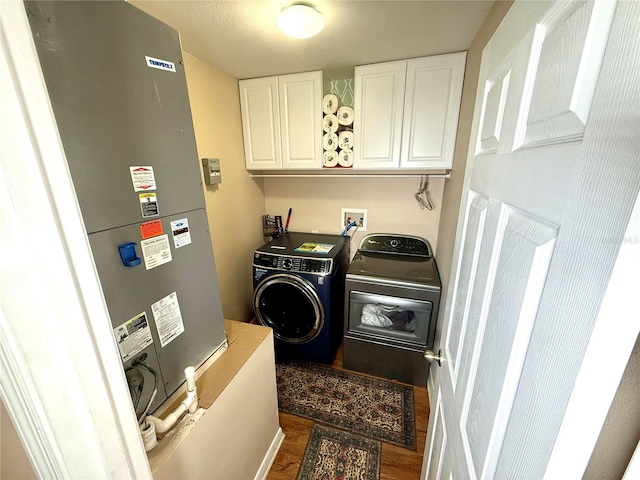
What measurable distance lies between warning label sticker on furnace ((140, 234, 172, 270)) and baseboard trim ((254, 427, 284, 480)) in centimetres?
130

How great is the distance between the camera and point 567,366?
1.00 feet

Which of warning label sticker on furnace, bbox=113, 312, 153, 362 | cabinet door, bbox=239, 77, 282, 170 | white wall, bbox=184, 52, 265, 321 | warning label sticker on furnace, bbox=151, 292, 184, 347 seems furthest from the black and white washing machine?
warning label sticker on furnace, bbox=113, 312, 153, 362

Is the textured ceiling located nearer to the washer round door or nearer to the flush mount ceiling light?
the flush mount ceiling light

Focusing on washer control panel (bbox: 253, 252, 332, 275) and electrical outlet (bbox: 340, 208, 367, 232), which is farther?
electrical outlet (bbox: 340, 208, 367, 232)

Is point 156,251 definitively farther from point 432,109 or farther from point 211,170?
point 432,109

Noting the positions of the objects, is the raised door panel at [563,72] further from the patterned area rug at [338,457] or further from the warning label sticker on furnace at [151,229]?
the patterned area rug at [338,457]

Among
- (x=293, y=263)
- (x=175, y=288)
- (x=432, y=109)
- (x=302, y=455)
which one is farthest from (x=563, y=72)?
(x=302, y=455)

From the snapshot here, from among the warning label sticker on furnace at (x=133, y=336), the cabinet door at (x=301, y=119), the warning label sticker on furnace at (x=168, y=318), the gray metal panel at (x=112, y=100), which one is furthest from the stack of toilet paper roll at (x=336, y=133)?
the warning label sticker on furnace at (x=133, y=336)

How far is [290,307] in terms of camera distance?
212 centimetres

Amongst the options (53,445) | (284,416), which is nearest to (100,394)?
(53,445)

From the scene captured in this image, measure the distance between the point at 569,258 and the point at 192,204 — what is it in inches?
38.4

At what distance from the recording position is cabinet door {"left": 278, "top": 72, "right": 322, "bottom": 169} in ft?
6.35

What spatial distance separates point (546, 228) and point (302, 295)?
1723 millimetres

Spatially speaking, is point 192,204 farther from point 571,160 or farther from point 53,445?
point 571,160
